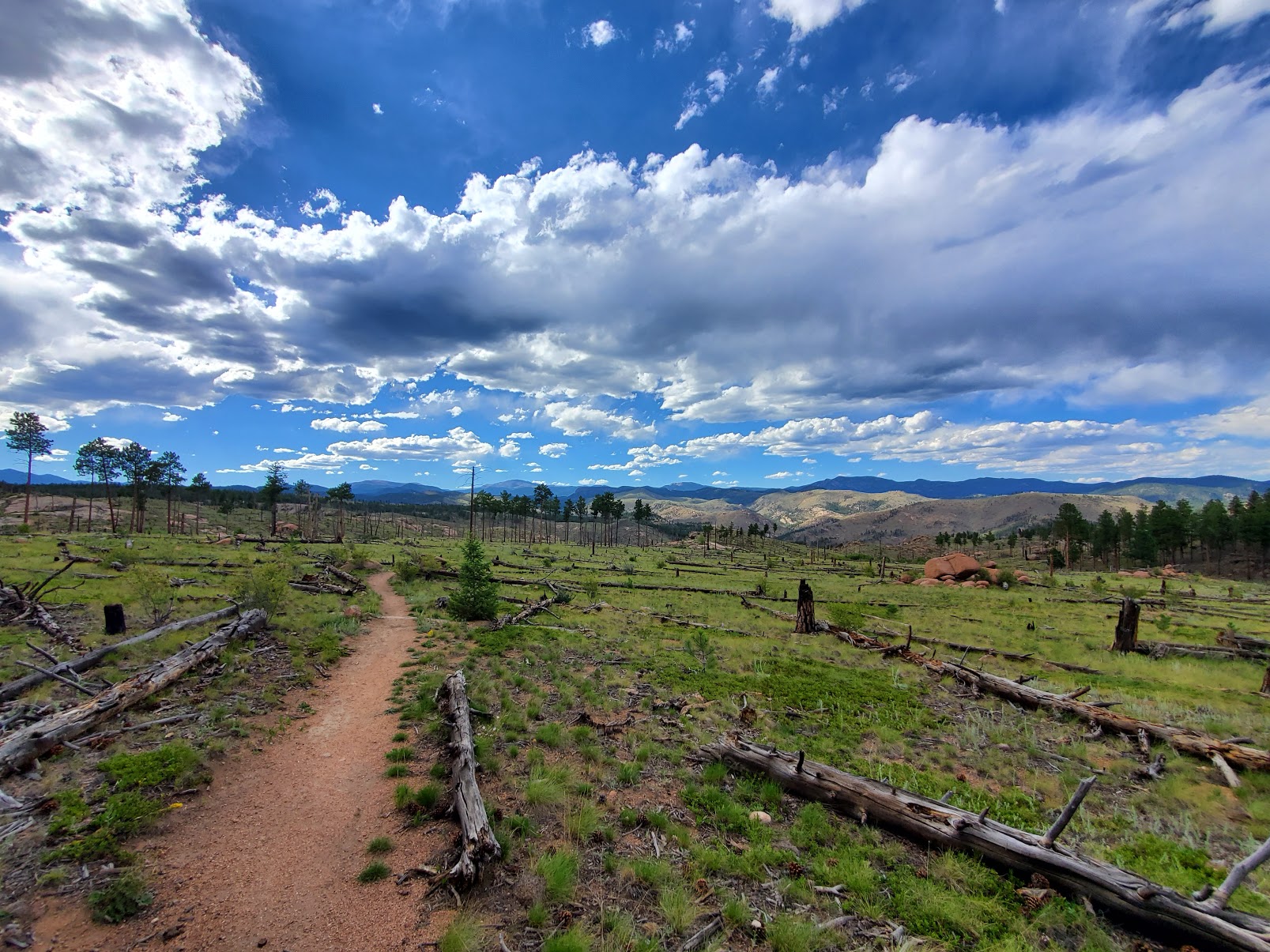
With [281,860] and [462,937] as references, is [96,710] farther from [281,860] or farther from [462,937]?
[462,937]

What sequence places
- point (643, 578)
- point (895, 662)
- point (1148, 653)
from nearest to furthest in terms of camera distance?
1. point (895, 662)
2. point (1148, 653)
3. point (643, 578)

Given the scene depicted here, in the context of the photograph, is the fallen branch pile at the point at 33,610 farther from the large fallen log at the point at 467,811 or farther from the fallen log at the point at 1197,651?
the fallen log at the point at 1197,651

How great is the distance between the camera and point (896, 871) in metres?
7.24

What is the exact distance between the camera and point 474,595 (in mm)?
23719

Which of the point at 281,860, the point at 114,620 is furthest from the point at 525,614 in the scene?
the point at 281,860

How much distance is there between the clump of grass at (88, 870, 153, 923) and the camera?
5.68 metres

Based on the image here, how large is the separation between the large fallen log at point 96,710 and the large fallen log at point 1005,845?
12.2 metres

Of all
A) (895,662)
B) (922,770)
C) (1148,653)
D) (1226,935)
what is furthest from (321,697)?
(1148,653)

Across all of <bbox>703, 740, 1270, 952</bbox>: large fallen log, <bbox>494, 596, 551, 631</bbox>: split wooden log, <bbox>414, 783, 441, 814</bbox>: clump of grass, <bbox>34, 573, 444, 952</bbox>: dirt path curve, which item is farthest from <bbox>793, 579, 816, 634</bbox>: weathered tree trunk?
<bbox>414, 783, 441, 814</bbox>: clump of grass

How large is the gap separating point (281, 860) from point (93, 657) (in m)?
11.5

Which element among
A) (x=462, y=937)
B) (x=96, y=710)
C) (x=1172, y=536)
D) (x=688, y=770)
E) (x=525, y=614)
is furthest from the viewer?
(x=1172, y=536)

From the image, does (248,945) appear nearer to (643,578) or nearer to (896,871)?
(896,871)

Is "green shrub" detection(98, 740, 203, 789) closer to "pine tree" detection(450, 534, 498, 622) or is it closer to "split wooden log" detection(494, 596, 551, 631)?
"split wooden log" detection(494, 596, 551, 631)

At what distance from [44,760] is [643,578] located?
133 ft
